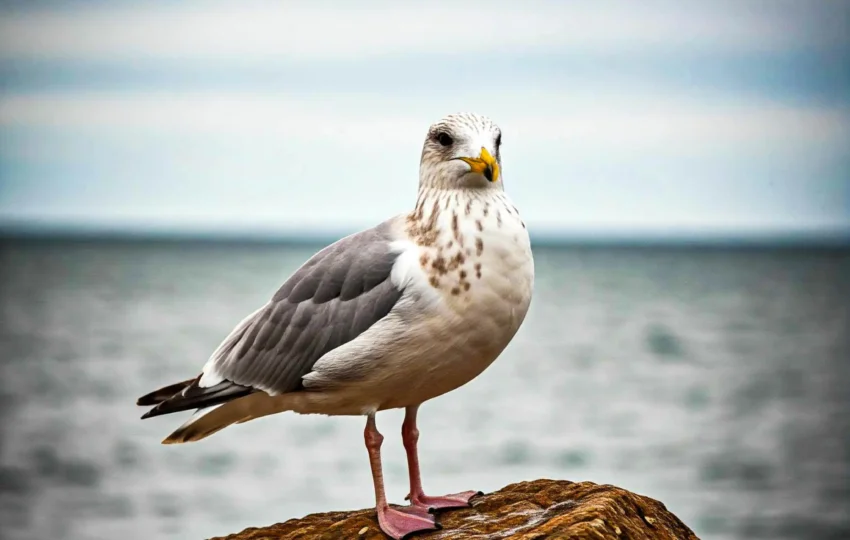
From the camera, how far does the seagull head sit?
6.70 m

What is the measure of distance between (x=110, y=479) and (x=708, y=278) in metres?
79.0

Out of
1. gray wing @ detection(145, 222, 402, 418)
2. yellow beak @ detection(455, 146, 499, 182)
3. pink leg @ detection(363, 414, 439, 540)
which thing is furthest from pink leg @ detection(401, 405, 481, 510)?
yellow beak @ detection(455, 146, 499, 182)

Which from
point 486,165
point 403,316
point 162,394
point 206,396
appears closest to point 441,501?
point 403,316

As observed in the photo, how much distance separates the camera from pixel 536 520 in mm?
6609

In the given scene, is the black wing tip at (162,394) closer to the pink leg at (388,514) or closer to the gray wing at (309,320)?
the gray wing at (309,320)

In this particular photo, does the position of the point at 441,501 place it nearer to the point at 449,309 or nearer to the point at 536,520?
the point at 536,520

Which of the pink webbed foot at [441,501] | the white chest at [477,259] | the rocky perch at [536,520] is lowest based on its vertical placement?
the rocky perch at [536,520]

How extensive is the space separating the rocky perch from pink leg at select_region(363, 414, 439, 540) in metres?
0.07

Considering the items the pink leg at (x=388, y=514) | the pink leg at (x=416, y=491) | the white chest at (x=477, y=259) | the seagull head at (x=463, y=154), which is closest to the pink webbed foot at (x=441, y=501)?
the pink leg at (x=416, y=491)

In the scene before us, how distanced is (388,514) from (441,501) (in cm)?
48

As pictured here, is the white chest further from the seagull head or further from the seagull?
the seagull head

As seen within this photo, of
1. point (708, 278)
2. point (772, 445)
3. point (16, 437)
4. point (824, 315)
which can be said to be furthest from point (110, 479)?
point (708, 278)

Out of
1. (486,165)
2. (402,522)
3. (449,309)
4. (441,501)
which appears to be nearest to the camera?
(449,309)

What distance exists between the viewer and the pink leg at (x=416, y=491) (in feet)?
23.8
